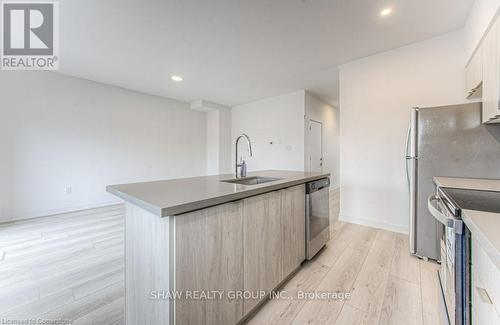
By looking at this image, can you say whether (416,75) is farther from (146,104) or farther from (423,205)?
(146,104)

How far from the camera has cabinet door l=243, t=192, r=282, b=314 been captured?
123cm

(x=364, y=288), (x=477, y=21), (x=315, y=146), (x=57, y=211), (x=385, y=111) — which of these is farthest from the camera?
(x=315, y=146)

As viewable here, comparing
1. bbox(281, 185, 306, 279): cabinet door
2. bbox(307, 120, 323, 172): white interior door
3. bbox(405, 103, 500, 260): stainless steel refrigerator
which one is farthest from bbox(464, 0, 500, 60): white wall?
bbox(307, 120, 323, 172): white interior door

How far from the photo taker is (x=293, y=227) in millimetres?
1667

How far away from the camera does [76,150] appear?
12.3ft

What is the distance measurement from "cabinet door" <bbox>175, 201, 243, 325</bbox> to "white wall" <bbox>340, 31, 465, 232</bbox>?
8.34 ft

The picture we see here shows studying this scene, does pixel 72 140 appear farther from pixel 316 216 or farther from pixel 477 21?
pixel 477 21

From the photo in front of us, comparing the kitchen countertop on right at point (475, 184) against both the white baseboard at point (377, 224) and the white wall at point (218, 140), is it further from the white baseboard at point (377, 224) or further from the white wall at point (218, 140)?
the white wall at point (218, 140)

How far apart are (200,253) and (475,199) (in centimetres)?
168

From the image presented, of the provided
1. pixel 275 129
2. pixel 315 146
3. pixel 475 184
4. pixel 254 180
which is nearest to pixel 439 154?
pixel 475 184

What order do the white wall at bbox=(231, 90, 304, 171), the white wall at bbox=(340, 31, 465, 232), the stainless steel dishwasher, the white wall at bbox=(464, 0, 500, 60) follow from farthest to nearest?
the white wall at bbox=(231, 90, 304, 171)
the white wall at bbox=(340, 31, 465, 232)
the stainless steel dishwasher
the white wall at bbox=(464, 0, 500, 60)

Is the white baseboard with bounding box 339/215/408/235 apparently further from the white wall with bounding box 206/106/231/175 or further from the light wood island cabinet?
the white wall with bounding box 206/106/231/175

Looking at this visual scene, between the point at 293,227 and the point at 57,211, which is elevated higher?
the point at 293,227

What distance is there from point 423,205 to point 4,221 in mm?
5892
